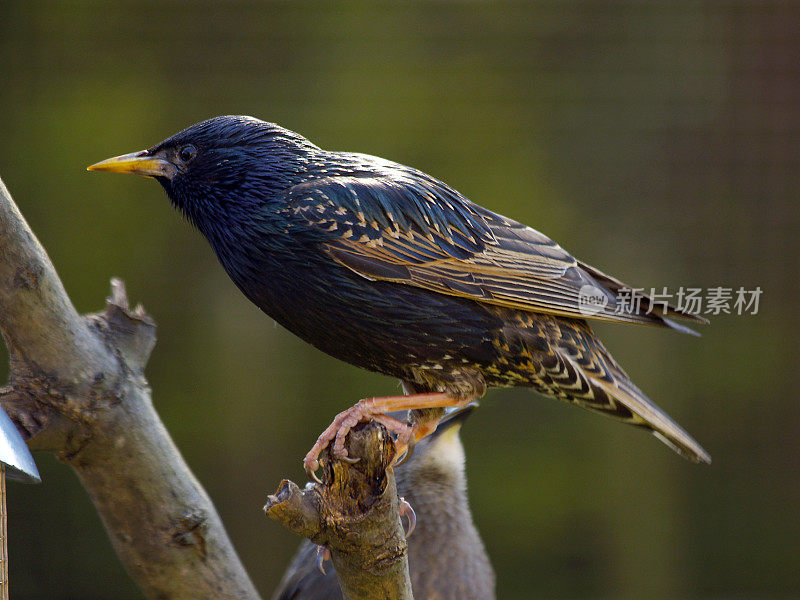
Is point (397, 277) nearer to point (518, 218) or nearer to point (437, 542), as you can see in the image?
point (437, 542)

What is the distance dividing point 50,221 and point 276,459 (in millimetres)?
1408

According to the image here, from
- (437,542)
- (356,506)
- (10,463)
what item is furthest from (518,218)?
(10,463)

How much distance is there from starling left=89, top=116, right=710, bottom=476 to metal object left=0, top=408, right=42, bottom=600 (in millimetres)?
529

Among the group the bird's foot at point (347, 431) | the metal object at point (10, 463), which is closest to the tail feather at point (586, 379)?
the bird's foot at point (347, 431)

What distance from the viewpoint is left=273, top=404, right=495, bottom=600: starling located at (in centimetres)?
240

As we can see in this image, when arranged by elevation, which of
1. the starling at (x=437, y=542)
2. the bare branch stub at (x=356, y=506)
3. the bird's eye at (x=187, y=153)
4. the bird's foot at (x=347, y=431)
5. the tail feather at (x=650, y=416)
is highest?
the bird's eye at (x=187, y=153)

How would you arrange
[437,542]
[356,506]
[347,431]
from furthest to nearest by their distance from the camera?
[437,542] → [347,431] → [356,506]

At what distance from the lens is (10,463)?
1.42 metres

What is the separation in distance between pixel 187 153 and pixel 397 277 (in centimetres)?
59

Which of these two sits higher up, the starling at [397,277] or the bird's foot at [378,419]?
the starling at [397,277]

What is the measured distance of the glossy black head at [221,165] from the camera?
2.06 m

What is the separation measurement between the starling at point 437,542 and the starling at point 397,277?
402mm

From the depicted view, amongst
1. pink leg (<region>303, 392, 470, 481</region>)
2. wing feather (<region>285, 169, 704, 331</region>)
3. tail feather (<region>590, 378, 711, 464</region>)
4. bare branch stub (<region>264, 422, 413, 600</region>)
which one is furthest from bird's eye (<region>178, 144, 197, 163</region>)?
tail feather (<region>590, 378, 711, 464</region>)

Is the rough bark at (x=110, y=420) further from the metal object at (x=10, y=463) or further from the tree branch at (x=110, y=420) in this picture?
the metal object at (x=10, y=463)
